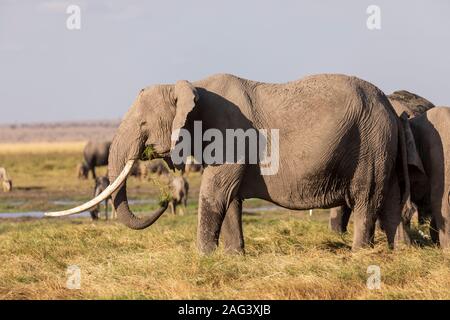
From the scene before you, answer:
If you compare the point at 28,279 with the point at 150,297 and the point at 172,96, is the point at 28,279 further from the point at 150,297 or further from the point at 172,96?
the point at 172,96

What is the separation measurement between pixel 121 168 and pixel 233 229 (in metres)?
1.54

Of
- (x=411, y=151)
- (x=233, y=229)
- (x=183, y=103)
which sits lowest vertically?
(x=233, y=229)

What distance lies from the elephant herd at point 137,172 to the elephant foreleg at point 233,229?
2.65 ft

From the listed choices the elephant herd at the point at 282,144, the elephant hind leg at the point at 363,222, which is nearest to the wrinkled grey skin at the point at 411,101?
the elephant herd at the point at 282,144

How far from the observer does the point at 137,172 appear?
121 feet

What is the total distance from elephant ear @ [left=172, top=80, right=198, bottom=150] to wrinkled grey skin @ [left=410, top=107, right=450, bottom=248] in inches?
124

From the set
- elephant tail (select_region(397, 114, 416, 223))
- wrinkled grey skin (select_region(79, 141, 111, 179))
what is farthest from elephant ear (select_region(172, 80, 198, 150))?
wrinkled grey skin (select_region(79, 141, 111, 179))

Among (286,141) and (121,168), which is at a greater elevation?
(286,141)

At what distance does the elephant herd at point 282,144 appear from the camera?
11.5 m

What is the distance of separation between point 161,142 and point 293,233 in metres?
3.24

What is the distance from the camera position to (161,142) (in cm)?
1151

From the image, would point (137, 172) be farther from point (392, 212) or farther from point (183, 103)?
point (183, 103)

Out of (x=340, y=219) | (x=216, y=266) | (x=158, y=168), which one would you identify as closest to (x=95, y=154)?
(x=158, y=168)
